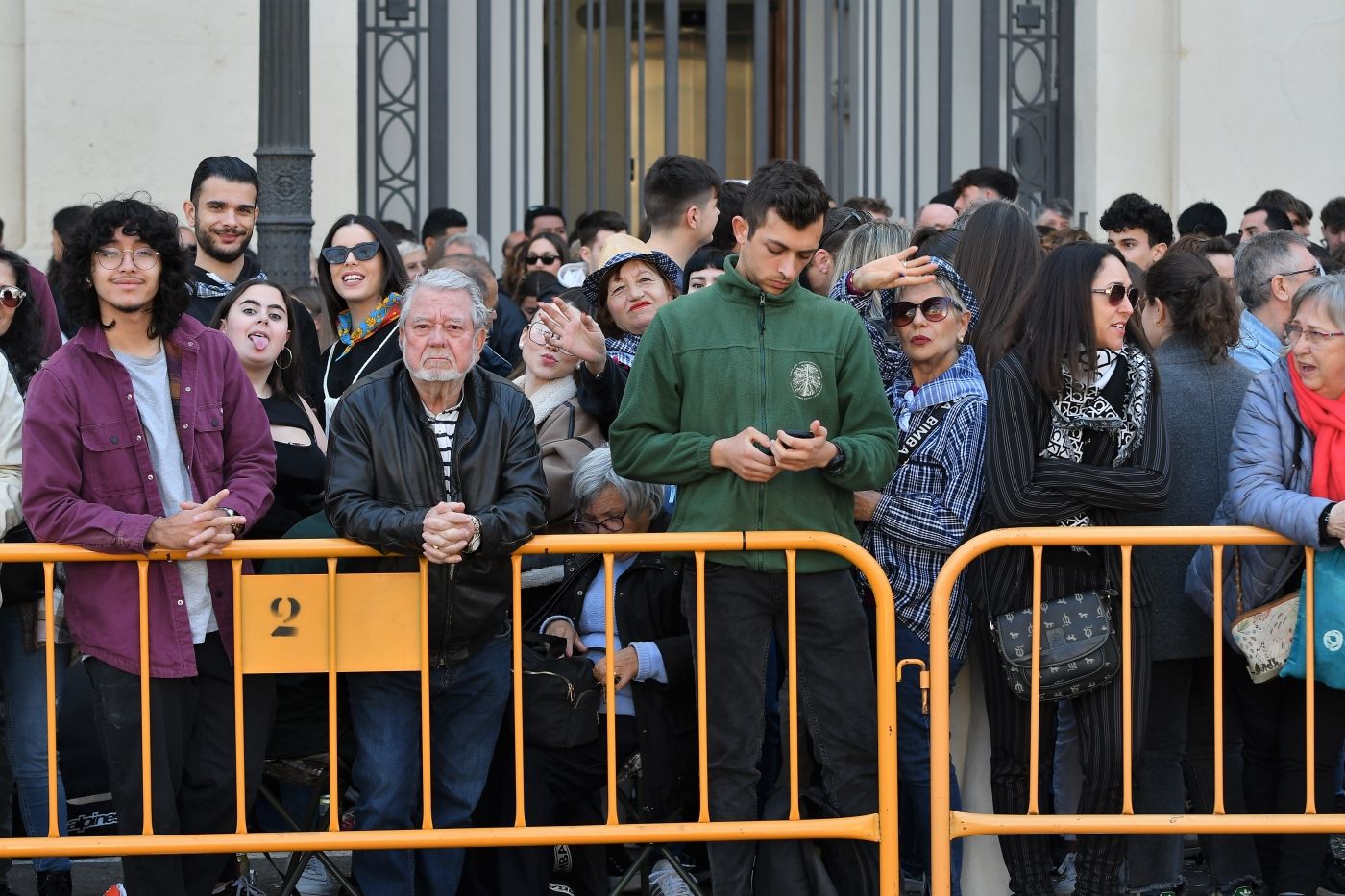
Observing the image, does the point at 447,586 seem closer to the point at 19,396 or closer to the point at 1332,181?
the point at 19,396

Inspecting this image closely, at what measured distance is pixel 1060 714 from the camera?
566 cm

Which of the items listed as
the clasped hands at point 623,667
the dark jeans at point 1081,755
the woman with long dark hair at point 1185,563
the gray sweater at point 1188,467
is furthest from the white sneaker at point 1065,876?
the clasped hands at point 623,667

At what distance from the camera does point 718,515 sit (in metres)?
5.11

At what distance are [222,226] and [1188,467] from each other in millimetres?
3673

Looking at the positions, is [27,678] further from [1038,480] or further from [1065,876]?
[1065,876]

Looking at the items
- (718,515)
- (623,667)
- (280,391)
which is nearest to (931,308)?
(718,515)

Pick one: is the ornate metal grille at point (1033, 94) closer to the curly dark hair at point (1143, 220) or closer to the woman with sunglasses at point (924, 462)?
the curly dark hair at point (1143, 220)

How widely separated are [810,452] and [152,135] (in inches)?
275

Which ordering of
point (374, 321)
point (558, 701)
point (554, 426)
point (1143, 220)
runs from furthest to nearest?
point (1143, 220) → point (374, 321) → point (554, 426) → point (558, 701)

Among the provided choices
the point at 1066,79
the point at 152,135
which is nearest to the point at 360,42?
the point at 152,135

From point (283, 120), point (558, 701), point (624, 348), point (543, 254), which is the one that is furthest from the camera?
point (543, 254)

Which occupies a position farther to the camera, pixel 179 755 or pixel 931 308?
pixel 931 308

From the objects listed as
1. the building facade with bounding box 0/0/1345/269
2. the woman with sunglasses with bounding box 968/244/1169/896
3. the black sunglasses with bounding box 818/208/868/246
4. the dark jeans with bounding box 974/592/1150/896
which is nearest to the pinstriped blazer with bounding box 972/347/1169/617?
the woman with sunglasses with bounding box 968/244/1169/896

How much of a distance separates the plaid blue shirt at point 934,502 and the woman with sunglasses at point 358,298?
1.92 metres
